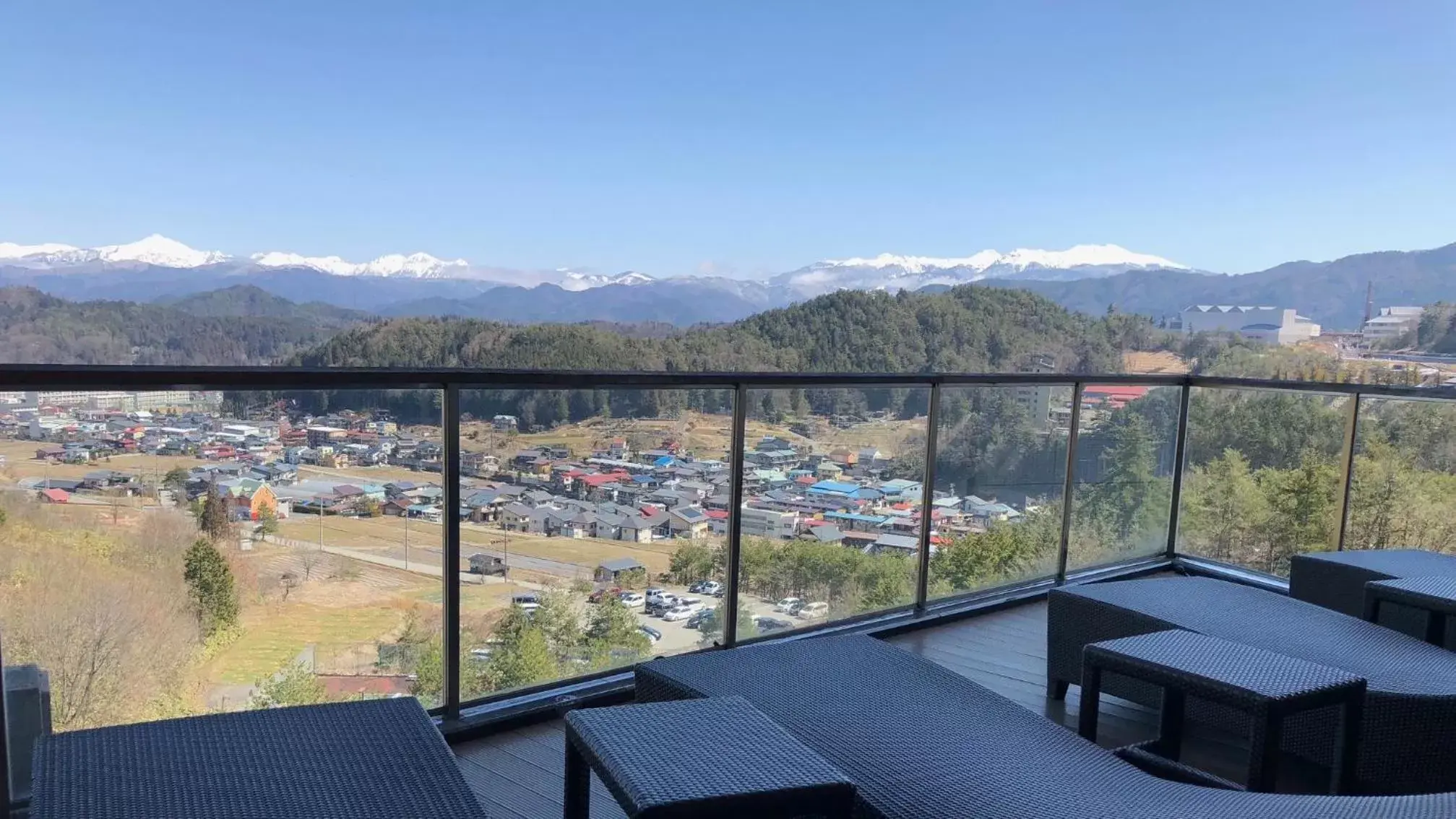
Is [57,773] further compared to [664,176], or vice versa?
[664,176]

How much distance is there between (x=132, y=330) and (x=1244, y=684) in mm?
5363

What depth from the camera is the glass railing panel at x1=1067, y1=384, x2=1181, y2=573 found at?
4.55 meters

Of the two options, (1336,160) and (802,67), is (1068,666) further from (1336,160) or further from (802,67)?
(802,67)

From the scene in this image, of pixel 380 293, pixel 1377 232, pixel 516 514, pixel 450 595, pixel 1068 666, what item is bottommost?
pixel 1068 666

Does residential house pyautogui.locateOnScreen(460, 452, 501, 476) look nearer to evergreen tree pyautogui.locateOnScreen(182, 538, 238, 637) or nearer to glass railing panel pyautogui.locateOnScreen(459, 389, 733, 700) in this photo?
glass railing panel pyautogui.locateOnScreen(459, 389, 733, 700)

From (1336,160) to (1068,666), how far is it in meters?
13.3

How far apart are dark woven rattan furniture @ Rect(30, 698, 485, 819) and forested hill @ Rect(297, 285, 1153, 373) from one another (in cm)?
110

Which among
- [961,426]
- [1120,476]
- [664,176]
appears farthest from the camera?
[664,176]

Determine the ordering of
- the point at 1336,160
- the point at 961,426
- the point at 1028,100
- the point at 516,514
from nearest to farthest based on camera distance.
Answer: the point at 516,514
the point at 961,426
the point at 1336,160
the point at 1028,100

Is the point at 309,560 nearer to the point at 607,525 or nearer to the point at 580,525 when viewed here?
the point at 580,525

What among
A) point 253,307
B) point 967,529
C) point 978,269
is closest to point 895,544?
point 967,529

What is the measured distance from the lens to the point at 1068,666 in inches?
121

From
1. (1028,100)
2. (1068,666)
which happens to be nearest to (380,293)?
(1068,666)

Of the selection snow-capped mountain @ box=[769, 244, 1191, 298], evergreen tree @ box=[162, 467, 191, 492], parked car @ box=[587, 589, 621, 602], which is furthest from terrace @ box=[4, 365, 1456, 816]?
snow-capped mountain @ box=[769, 244, 1191, 298]
